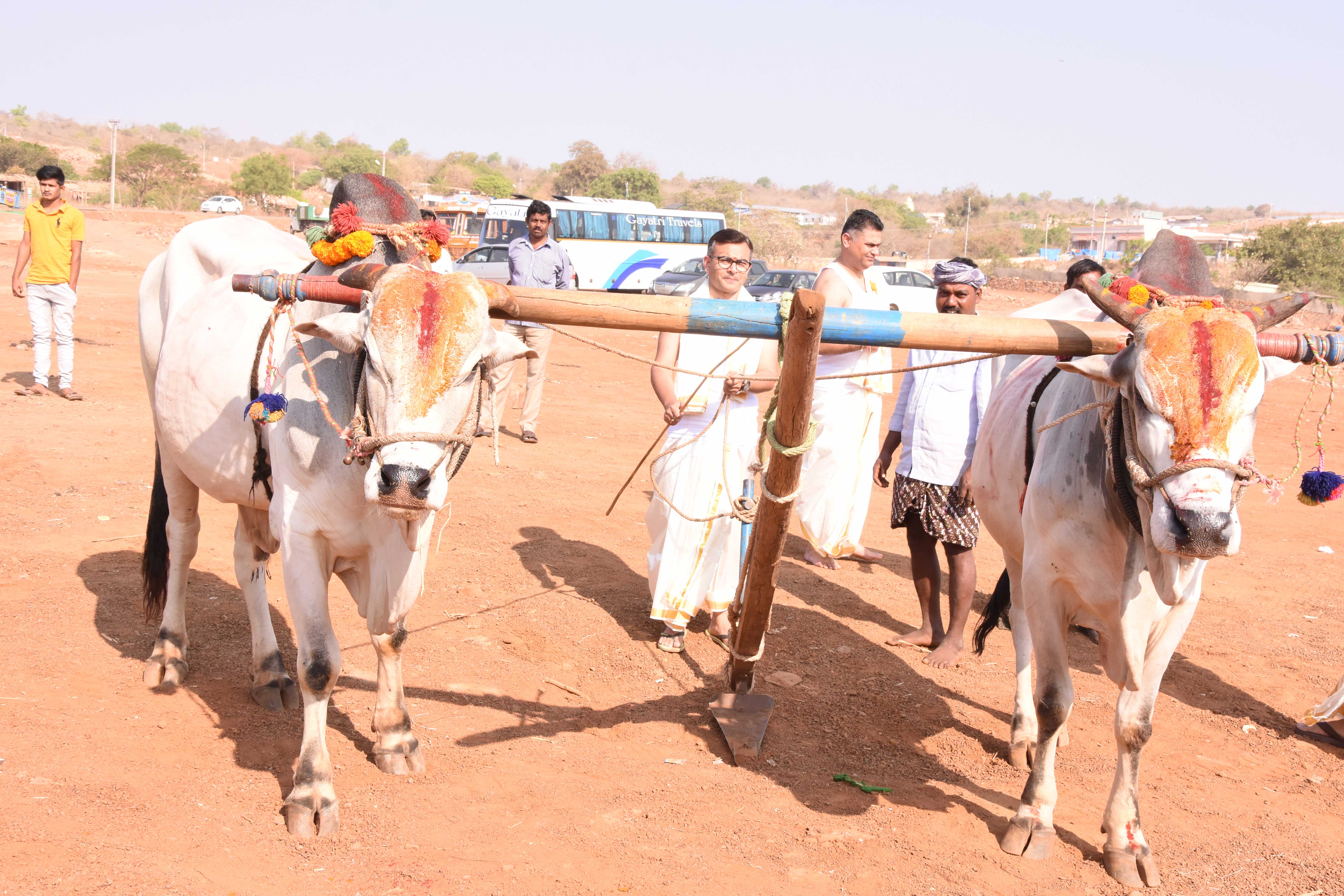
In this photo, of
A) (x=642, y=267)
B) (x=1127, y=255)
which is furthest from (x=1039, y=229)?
(x=642, y=267)

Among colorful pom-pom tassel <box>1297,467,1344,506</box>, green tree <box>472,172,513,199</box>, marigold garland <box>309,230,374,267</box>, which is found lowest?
colorful pom-pom tassel <box>1297,467,1344,506</box>

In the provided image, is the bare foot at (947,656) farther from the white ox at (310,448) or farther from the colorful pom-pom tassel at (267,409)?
the colorful pom-pom tassel at (267,409)

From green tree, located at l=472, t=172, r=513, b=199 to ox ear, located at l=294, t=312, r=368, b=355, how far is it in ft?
197

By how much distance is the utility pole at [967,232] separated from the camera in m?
59.3

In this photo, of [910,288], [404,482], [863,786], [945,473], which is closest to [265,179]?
[910,288]

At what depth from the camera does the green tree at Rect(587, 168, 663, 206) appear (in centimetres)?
6250

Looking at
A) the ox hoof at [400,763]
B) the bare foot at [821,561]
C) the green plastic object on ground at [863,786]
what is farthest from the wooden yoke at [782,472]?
the bare foot at [821,561]

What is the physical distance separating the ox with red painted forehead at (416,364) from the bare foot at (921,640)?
3208 millimetres

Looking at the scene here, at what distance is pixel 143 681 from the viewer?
4547 millimetres

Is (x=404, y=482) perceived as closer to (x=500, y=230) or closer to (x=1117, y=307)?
(x=1117, y=307)

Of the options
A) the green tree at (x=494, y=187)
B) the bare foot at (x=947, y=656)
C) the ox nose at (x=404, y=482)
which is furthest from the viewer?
the green tree at (x=494, y=187)

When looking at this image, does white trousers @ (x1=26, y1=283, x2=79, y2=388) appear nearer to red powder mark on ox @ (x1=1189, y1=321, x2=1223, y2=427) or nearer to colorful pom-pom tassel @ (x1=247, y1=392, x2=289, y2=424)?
colorful pom-pom tassel @ (x1=247, y1=392, x2=289, y2=424)

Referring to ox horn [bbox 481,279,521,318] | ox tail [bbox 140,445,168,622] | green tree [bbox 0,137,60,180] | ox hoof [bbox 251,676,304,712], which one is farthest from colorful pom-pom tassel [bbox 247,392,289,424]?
green tree [bbox 0,137,60,180]

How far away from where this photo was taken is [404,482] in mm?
2900
